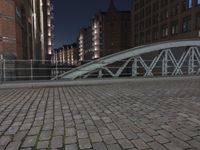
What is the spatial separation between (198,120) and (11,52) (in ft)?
44.3

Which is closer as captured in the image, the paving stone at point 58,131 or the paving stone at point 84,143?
the paving stone at point 84,143

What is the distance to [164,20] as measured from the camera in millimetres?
46156

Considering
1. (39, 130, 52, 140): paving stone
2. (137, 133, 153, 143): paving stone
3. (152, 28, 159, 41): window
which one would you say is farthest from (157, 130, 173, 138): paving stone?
(152, 28, 159, 41): window

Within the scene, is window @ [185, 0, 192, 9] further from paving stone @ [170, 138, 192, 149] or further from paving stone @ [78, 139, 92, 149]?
paving stone @ [78, 139, 92, 149]

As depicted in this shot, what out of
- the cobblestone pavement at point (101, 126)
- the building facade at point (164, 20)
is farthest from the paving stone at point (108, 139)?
the building facade at point (164, 20)

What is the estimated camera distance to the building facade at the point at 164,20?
35.9m

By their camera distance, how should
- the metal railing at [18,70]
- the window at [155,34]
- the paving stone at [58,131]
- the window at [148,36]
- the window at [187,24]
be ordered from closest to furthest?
the paving stone at [58,131]
the metal railing at [18,70]
the window at [187,24]
the window at [155,34]
the window at [148,36]

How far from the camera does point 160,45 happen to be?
16141mm

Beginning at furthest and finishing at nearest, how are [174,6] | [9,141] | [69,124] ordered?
[174,6], [69,124], [9,141]

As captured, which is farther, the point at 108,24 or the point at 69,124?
the point at 108,24

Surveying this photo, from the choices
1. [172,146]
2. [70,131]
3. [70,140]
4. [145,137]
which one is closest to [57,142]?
[70,140]

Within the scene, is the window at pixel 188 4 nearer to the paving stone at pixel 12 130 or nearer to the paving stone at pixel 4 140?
the paving stone at pixel 12 130

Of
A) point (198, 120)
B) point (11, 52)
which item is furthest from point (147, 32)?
point (198, 120)

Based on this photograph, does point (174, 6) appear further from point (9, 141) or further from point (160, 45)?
point (9, 141)
